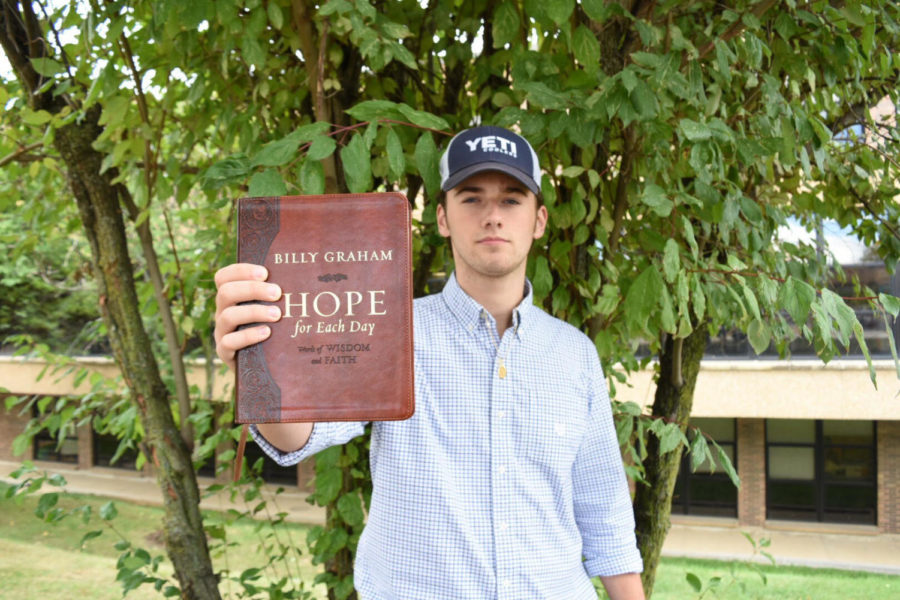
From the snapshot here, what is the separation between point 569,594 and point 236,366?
0.87 metres

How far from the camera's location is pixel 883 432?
1170 cm

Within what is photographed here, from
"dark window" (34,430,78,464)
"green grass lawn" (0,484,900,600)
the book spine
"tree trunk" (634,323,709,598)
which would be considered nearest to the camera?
the book spine

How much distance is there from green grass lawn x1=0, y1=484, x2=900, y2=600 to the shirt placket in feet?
10.1

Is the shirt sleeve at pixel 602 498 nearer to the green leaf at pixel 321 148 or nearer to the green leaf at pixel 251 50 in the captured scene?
the green leaf at pixel 321 148

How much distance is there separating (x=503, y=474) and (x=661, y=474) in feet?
4.33

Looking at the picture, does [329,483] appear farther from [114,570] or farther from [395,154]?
[114,570]

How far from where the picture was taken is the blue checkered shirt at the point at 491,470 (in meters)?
1.40

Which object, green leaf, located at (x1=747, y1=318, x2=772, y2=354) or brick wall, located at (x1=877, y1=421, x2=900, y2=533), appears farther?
brick wall, located at (x1=877, y1=421, x2=900, y2=533)

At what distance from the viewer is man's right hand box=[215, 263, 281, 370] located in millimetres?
1111

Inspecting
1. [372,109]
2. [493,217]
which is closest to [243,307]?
[372,109]

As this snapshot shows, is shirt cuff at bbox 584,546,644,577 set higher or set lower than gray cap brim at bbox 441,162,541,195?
lower

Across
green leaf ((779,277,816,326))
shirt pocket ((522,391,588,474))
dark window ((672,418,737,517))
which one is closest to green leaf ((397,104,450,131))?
shirt pocket ((522,391,588,474))

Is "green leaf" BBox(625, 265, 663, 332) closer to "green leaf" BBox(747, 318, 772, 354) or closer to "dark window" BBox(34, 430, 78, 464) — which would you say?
"green leaf" BBox(747, 318, 772, 354)

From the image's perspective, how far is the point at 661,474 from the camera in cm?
255
